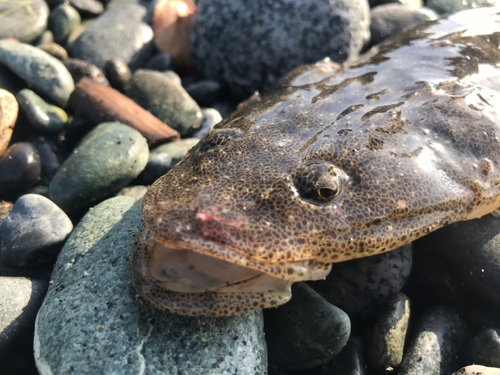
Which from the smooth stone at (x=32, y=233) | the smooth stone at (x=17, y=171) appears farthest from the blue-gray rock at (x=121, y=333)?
the smooth stone at (x=17, y=171)

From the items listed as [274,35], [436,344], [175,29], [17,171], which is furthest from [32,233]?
[175,29]

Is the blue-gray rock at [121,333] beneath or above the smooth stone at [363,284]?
above

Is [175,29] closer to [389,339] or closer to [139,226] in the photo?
[139,226]

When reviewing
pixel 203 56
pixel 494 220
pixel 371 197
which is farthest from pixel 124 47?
pixel 494 220

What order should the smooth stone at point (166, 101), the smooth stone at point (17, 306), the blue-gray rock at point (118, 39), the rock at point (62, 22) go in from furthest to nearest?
the rock at point (62, 22) < the blue-gray rock at point (118, 39) < the smooth stone at point (166, 101) < the smooth stone at point (17, 306)

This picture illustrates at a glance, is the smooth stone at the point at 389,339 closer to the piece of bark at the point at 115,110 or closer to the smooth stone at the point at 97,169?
the smooth stone at the point at 97,169

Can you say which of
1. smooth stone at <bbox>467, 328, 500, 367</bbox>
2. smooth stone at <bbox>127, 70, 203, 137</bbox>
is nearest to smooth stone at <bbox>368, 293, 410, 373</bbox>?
smooth stone at <bbox>467, 328, 500, 367</bbox>

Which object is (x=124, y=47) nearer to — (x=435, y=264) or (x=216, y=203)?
(x=216, y=203)
